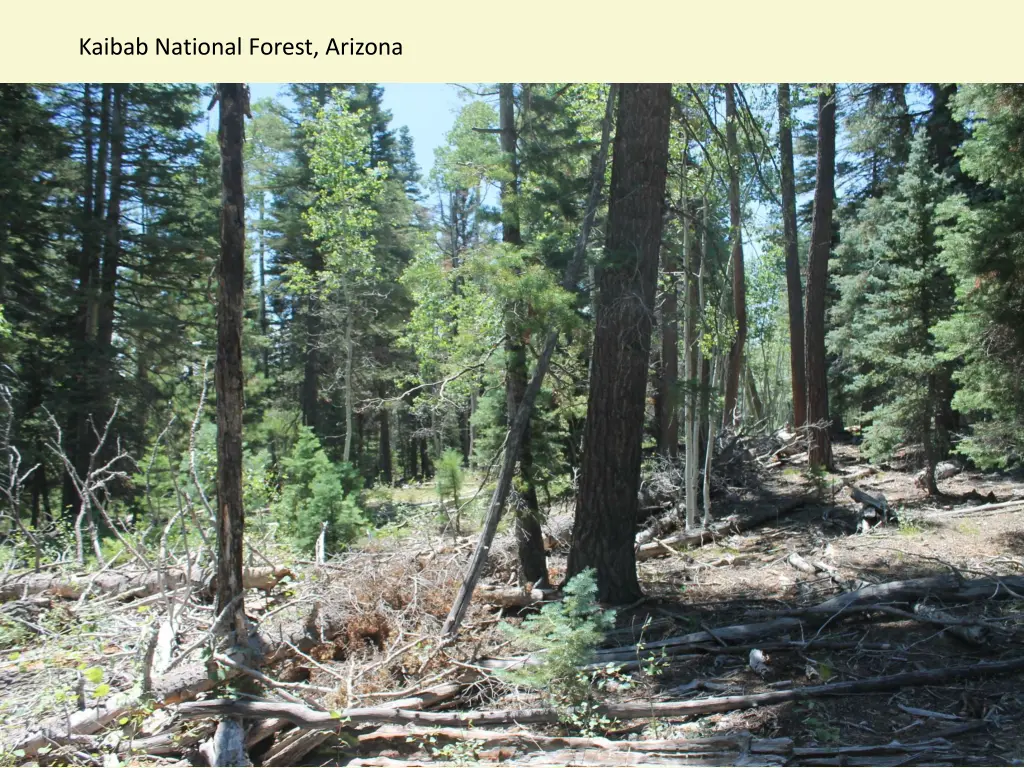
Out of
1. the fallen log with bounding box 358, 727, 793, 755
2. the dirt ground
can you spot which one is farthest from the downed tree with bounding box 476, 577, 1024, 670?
the fallen log with bounding box 358, 727, 793, 755

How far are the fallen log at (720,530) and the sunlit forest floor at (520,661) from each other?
1.80 metres

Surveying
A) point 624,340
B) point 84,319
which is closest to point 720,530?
point 624,340

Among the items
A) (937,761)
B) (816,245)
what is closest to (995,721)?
(937,761)

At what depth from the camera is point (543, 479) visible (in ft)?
28.2

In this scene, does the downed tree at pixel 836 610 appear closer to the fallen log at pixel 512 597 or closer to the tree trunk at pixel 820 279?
the fallen log at pixel 512 597

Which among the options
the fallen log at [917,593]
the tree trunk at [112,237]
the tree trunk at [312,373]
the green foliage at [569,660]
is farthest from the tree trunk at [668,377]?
the tree trunk at [112,237]

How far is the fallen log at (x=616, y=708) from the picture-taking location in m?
4.78

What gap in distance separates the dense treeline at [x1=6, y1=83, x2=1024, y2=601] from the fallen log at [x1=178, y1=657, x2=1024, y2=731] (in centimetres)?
166

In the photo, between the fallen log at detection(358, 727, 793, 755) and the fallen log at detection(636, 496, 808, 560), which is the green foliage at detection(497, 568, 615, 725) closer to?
the fallen log at detection(358, 727, 793, 755)

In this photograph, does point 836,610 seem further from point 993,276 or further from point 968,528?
point 993,276

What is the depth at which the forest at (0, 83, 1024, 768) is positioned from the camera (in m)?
4.86

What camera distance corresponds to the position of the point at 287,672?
19.1 feet

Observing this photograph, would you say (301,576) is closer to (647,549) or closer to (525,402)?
(525,402)

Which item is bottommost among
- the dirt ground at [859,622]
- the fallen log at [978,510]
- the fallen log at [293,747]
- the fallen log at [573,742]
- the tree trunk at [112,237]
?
the fallen log at [293,747]
